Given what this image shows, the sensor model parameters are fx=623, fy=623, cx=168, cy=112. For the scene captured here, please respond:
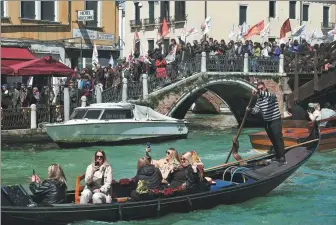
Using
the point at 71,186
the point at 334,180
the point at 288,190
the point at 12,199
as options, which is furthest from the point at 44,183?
the point at 334,180

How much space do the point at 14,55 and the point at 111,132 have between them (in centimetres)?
384

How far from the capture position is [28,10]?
57.5ft

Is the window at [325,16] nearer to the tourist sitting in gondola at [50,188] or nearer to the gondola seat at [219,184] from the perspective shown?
the gondola seat at [219,184]

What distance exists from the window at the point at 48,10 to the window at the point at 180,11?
11857mm

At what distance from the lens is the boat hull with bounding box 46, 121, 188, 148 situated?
13414 millimetres

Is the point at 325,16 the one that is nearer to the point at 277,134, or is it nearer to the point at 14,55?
the point at 14,55

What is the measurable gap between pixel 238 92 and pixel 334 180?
9.89 meters

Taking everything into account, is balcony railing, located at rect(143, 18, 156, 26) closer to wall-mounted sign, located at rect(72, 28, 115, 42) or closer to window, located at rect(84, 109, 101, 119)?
wall-mounted sign, located at rect(72, 28, 115, 42)

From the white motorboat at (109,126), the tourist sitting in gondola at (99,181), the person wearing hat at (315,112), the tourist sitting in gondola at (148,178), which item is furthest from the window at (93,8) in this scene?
the tourist sitting in gondola at (99,181)

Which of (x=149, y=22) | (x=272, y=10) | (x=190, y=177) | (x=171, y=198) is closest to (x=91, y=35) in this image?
(x=149, y=22)

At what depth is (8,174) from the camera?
10156 millimetres

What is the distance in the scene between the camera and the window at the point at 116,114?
1375 cm

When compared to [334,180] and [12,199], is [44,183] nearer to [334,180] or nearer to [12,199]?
[12,199]

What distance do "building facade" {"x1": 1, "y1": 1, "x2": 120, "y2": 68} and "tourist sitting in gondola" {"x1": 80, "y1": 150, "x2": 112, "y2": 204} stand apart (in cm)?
1093
